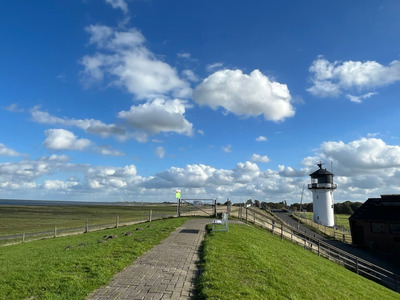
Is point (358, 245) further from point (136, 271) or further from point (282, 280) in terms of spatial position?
point (136, 271)

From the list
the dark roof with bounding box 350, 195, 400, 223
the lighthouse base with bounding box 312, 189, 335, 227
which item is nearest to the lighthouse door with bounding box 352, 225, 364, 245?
the dark roof with bounding box 350, 195, 400, 223

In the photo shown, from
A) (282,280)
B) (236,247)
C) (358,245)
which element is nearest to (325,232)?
(358,245)

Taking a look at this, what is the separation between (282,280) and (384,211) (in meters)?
34.3

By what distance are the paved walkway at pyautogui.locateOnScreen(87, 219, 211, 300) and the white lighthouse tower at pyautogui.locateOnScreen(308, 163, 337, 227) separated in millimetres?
45224

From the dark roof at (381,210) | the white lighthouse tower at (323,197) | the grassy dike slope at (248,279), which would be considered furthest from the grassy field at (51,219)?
the grassy dike slope at (248,279)

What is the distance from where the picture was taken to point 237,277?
8.36 m

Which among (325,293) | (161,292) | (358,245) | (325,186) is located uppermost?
(325,186)

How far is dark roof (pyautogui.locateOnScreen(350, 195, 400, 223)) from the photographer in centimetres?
3413

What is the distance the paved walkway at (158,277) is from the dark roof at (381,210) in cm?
3138

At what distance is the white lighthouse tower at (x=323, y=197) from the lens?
51.3m

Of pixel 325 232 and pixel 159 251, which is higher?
pixel 159 251

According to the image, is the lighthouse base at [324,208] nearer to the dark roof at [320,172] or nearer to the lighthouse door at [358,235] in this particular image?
the dark roof at [320,172]

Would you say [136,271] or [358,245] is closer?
[136,271]

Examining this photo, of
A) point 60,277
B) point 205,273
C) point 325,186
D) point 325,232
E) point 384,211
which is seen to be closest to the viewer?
point 60,277
